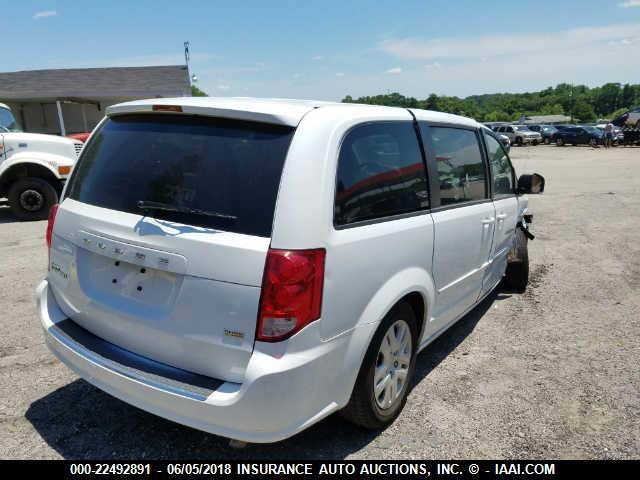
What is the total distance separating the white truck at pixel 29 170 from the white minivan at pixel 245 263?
7434mm

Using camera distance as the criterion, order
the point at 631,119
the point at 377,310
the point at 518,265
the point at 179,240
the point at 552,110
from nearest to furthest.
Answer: the point at 179,240 < the point at 377,310 < the point at 518,265 < the point at 631,119 < the point at 552,110

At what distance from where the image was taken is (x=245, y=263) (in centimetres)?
207

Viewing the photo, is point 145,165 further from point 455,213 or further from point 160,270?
point 455,213

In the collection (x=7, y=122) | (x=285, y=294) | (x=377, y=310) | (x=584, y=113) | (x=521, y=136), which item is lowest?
(x=521, y=136)

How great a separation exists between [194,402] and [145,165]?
122cm

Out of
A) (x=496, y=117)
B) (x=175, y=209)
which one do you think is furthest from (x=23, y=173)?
(x=496, y=117)

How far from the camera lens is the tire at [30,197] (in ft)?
30.3

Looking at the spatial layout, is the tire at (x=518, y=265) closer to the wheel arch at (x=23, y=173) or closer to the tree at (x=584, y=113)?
the wheel arch at (x=23, y=173)

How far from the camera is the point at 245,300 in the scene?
2.08 m

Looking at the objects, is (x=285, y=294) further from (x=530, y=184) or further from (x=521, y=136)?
(x=521, y=136)

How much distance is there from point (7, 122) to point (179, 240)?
377 inches

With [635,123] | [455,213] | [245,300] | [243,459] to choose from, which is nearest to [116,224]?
[245,300]

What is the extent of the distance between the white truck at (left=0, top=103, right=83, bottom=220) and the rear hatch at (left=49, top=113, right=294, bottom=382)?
777cm
